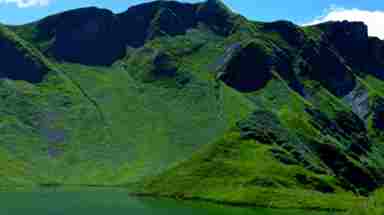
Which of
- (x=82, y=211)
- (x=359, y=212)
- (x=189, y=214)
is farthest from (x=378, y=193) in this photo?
(x=82, y=211)

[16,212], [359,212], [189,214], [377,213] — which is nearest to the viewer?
[377,213]

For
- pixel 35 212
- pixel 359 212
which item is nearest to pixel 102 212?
pixel 35 212

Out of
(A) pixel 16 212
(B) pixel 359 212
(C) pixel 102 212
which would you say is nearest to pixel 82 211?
(C) pixel 102 212

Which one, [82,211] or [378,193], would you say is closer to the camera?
[378,193]

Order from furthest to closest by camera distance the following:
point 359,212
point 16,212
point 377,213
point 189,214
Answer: point 189,214, point 16,212, point 359,212, point 377,213

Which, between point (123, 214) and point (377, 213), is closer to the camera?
point (377, 213)

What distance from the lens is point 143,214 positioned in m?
194

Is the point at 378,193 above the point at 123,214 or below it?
above

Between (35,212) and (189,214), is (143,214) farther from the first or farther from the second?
(35,212)

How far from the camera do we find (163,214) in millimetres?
195750

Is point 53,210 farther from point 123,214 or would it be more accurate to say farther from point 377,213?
point 377,213

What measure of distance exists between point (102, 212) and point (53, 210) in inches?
537

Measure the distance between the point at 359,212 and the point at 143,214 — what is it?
79614 millimetres

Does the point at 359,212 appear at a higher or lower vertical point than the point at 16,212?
higher
